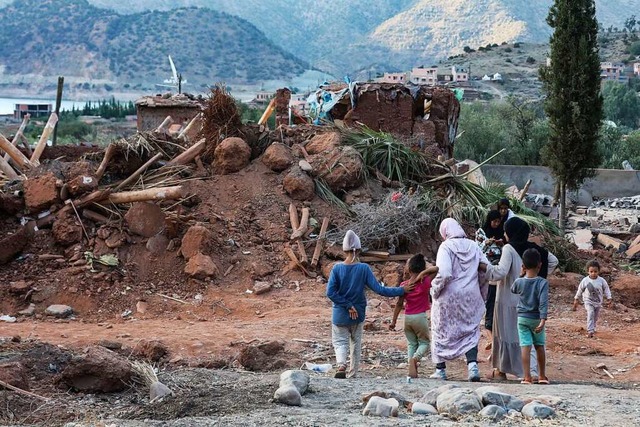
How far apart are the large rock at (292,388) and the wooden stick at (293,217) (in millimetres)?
6820

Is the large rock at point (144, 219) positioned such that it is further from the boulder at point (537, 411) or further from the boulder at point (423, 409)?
the boulder at point (537, 411)

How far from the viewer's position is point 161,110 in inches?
871

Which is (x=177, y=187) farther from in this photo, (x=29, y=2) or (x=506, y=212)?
(x=29, y=2)

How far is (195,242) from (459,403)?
286 inches

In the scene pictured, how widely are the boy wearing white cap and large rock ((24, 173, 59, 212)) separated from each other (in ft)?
21.4

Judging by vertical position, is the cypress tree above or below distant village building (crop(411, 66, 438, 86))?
below

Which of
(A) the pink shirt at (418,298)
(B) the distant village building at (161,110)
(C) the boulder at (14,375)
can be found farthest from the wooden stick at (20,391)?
(B) the distant village building at (161,110)

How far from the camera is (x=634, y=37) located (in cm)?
10194

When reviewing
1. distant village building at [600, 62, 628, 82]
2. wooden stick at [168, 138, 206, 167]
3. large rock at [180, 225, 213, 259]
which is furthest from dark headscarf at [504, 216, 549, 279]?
distant village building at [600, 62, 628, 82]

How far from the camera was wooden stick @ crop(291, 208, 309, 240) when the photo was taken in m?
13.9

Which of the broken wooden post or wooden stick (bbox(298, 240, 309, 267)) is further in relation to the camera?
the broken wooden post

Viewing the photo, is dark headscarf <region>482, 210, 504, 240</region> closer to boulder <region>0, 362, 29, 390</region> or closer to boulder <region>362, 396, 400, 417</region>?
boulder <region>362, 396, 400, 417</region>

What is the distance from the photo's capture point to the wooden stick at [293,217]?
46.4 ft

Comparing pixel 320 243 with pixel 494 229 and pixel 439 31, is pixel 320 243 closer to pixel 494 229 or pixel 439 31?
pixel 494 229
